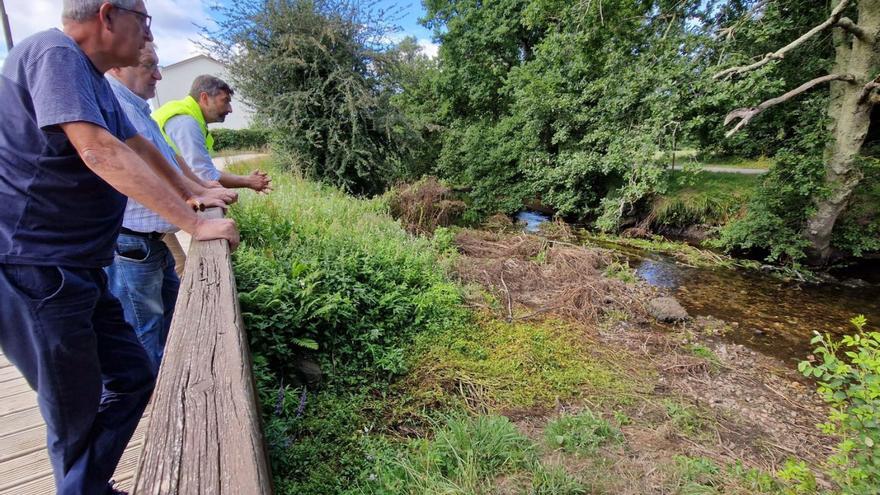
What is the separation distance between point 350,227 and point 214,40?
20.1 feet

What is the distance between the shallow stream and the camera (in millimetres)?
4984

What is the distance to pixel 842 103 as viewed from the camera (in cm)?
701

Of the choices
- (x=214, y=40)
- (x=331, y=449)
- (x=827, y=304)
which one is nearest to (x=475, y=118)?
(x=214, y=40)

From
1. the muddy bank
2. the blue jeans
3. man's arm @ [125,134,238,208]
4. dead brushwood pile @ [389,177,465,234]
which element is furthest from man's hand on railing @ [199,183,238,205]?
dead brushwood pile @ [389,177,465,234]

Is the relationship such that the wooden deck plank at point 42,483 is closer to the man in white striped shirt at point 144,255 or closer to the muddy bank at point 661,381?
the man in white striped shirt at point 144,255

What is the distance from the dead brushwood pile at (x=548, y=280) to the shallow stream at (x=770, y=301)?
952 millimetres

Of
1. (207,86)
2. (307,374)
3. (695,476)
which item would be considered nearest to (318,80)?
(207,86)

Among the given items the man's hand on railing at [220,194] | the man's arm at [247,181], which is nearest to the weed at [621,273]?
the man's arm at [247,181]

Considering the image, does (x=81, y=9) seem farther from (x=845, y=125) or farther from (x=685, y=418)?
(x=845, y=125)

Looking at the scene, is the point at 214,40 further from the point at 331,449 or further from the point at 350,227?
the point at 331,449

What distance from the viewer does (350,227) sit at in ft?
16.0

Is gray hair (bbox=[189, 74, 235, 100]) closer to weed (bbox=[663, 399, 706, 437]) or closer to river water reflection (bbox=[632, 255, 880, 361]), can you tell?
weed (bbox=[663, 399, 706, 437])

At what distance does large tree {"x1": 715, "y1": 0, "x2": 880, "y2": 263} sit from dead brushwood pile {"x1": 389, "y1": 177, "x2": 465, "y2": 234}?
581 centimetres

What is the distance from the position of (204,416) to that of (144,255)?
1631mm
